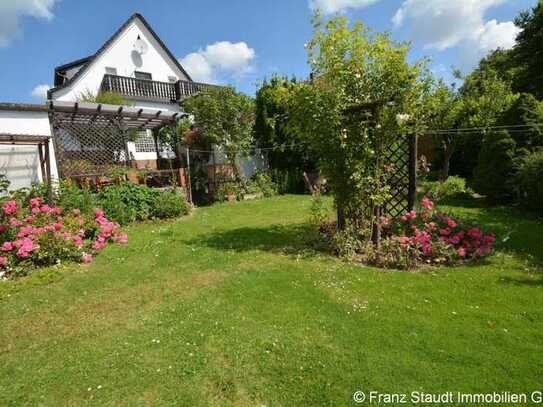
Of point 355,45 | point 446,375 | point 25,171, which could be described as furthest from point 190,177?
point 446,375

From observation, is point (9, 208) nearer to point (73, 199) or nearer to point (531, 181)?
point (73, 199)

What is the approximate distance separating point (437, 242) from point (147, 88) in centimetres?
1565

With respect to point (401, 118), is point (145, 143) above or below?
above

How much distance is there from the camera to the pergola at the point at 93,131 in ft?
28.0

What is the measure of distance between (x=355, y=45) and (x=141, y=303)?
470 centimetres

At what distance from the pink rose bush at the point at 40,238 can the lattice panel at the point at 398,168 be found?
202 inches

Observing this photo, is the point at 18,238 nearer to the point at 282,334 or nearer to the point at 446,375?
the point at 282,334

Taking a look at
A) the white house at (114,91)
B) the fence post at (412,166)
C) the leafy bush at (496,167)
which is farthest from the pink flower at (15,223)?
the leafy bush at (496,167)

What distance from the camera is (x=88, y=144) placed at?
1045 centimetres

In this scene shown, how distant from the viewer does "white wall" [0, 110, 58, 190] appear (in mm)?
7391

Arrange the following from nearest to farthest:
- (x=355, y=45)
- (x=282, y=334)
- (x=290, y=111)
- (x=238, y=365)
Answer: (x=238, y=365), (x=282, y=334), (x=355, y=45), (x=290, y=111)

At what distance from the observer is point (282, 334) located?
2896 mm

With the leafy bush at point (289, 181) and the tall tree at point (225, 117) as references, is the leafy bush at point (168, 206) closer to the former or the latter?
the tall tree at point (225, 117)

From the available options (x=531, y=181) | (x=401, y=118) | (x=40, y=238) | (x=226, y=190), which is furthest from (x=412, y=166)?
(x=226, y=190)
